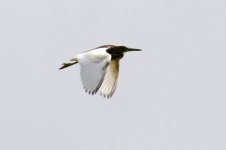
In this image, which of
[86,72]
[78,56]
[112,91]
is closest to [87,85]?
[86,72]

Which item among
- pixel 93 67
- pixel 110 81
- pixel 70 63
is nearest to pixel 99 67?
pixel 93 67

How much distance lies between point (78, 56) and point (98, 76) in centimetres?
192

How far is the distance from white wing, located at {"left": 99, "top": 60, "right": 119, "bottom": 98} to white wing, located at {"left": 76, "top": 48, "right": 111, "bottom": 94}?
1673 millimetres

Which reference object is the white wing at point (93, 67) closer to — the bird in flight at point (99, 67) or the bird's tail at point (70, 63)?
the bird in flight at point (99, 67)

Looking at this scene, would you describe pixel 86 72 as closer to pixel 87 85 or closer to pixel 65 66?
pixel 87 85

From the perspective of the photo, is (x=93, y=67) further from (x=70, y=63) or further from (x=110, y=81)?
(x=110, y=81)

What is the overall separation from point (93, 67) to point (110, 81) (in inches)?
162

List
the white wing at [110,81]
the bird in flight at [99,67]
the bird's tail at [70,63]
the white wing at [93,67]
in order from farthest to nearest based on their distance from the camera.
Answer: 1. the white wing at [110,81]
2. the bird's tail at [70,63]
3. the bird in flight at [99,67]
4. the white wing at [93,67]

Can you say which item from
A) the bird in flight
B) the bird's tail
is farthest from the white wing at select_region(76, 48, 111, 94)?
the bird's tail

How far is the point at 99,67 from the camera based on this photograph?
22250mm

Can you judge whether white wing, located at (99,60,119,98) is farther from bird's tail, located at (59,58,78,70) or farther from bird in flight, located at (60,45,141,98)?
bird's tail, located at (59,58,78,70)

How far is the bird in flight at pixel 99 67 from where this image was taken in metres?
21.2

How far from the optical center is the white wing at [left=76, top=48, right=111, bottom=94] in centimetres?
2111

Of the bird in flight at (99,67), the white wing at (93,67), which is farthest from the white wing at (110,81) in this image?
the white wing at (93,67)
